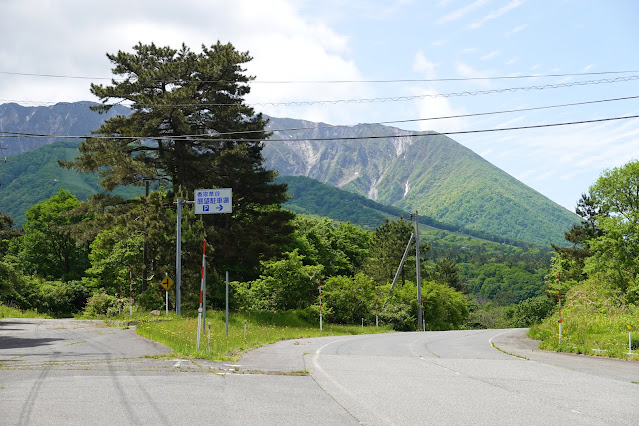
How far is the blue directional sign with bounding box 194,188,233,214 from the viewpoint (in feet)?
105

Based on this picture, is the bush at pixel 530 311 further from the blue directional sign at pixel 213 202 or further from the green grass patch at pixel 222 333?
the blue directional sign at pixel 213 202

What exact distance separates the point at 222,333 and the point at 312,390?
50.5 ft

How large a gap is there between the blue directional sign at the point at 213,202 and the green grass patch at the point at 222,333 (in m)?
5.70

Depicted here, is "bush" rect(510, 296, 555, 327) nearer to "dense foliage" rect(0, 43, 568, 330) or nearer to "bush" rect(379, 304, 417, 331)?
"dense foliage" rect(0, 43, 568, 330)

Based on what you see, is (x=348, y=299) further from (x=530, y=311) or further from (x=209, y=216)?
(x=530, y=311)

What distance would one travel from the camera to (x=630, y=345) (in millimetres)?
17078

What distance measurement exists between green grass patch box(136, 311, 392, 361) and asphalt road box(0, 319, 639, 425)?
37.5 inches

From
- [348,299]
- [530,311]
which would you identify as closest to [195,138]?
[348,299]

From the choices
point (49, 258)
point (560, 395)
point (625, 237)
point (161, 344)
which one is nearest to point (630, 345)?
point (560, 395)

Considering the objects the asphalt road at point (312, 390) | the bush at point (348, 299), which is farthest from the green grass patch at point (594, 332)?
the bush at point (348, 299)

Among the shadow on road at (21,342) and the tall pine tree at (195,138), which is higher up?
the tall pine tree at (195,138)

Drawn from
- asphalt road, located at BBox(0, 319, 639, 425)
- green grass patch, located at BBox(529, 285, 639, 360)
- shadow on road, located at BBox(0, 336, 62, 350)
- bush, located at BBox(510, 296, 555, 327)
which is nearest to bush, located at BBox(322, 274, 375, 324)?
green grass patch, located at BBox(529, 285, 639, 360)

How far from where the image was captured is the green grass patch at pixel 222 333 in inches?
612

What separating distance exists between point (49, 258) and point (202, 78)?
43970mm
